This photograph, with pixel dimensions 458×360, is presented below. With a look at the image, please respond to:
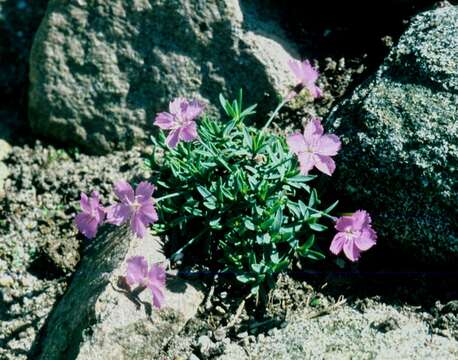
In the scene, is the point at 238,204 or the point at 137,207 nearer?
the point at 137,207

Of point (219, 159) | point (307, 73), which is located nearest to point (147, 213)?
point (219, 159)

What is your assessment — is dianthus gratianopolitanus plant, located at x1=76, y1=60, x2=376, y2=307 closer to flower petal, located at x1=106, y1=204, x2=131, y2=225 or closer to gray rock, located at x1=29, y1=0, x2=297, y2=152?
flower petal, located at x1=106, y1=204, x2=131, y2=225

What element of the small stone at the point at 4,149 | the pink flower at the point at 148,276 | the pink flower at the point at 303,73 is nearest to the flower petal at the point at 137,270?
the pink flower at the point at 148,276

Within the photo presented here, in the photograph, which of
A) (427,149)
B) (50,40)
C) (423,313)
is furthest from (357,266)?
(50,40)

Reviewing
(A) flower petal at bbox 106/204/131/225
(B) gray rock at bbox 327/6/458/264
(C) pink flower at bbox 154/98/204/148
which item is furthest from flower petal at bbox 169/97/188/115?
(B) gray rock at bbox 327/6/458/264

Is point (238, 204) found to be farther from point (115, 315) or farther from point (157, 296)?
point (115, 315)
